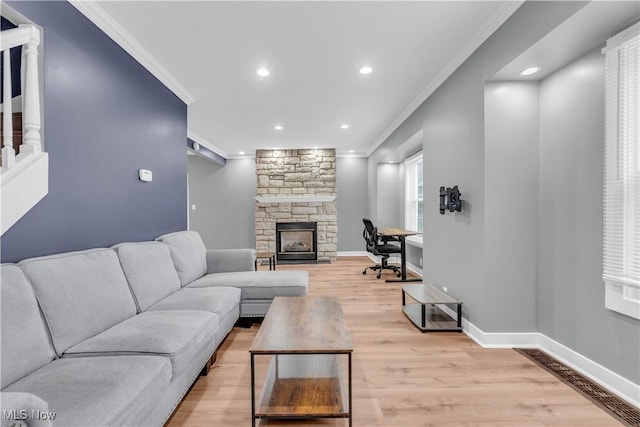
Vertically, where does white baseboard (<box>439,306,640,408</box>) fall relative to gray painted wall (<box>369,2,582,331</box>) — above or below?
below

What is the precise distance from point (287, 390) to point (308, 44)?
258cm

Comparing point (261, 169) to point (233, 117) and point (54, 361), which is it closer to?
point (233, 117)

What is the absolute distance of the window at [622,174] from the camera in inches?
65.5

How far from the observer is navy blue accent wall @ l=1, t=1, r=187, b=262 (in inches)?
69.1

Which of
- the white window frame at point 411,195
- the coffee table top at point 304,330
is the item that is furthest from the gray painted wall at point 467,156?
the white window frame at point 411,195

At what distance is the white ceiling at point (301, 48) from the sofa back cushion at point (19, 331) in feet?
6.19

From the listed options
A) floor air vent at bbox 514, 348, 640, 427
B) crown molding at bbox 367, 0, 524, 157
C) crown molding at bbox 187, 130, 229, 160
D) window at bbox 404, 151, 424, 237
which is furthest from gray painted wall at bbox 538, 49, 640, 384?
crown molding at bbox 187, 130, 229, 160

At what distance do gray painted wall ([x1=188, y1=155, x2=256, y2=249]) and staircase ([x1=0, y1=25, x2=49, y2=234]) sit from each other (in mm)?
5373

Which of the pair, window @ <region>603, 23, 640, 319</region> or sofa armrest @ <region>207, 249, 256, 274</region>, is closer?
window @ <region>603, 23, 640, 319</region>

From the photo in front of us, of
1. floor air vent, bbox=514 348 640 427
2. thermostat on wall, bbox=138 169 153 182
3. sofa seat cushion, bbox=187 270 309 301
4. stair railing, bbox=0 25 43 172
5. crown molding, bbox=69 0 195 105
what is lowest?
floor air vent, bbox=514 348 640 427

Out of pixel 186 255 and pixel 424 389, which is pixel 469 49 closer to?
pixel 424 389

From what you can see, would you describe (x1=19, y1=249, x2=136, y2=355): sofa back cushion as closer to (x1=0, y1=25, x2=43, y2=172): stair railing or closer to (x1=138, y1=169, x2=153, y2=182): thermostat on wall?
(x1=0, y1=25, x2=43, y2=172): stair railing

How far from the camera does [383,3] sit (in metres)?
1.97

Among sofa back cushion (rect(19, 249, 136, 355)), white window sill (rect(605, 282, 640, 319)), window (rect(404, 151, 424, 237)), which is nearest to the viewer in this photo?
sofa back cushion (rect(19, 249, 136, 355))
